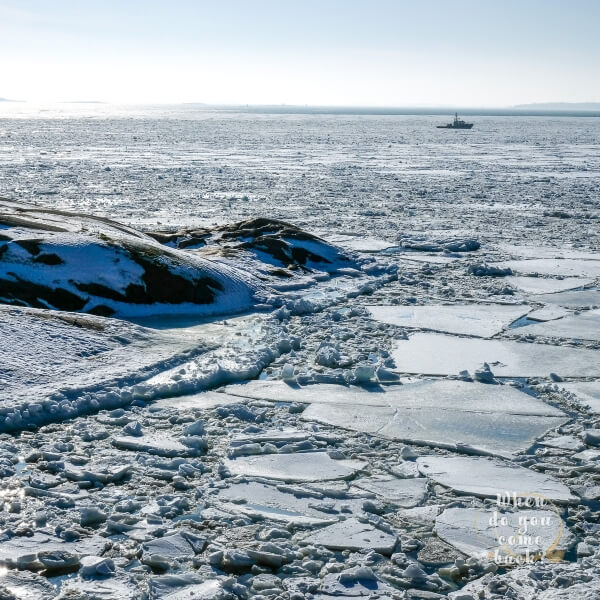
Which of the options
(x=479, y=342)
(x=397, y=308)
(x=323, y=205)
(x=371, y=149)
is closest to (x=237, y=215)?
(x=323, y=205)

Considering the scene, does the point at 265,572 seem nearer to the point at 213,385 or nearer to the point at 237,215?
the point at 213,385

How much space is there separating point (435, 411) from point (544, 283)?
4.45 metres

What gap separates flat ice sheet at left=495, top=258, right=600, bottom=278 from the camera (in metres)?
9.70

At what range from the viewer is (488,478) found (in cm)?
416

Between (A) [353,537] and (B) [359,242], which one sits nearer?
(A) [353,537]

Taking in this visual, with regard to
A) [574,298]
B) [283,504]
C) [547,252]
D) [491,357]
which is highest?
[547,252]

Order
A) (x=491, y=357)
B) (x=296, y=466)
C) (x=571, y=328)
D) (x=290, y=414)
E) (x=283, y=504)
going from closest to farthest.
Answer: (x=283, y=504) < (x=296, y=466) < (x=290, y=414) < (x=491, y=357) < (x=571, y=328)

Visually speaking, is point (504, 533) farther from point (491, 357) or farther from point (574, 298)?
point (574, 298)

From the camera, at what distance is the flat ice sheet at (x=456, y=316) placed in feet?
23.7

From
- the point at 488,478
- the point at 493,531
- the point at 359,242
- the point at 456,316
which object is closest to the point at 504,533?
the point at 493,531

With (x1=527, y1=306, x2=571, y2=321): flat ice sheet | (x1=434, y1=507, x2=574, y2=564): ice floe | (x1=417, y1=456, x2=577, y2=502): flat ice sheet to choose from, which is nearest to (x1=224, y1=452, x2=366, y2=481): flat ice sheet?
(x1=417, y1=456, x2=577, y2=502): flat ice sheet

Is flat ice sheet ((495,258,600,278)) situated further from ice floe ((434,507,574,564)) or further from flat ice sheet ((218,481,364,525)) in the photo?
flat ice sheet ((218,481,364,525))

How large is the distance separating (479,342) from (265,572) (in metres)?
3.96

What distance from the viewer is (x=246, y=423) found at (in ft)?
16.2
